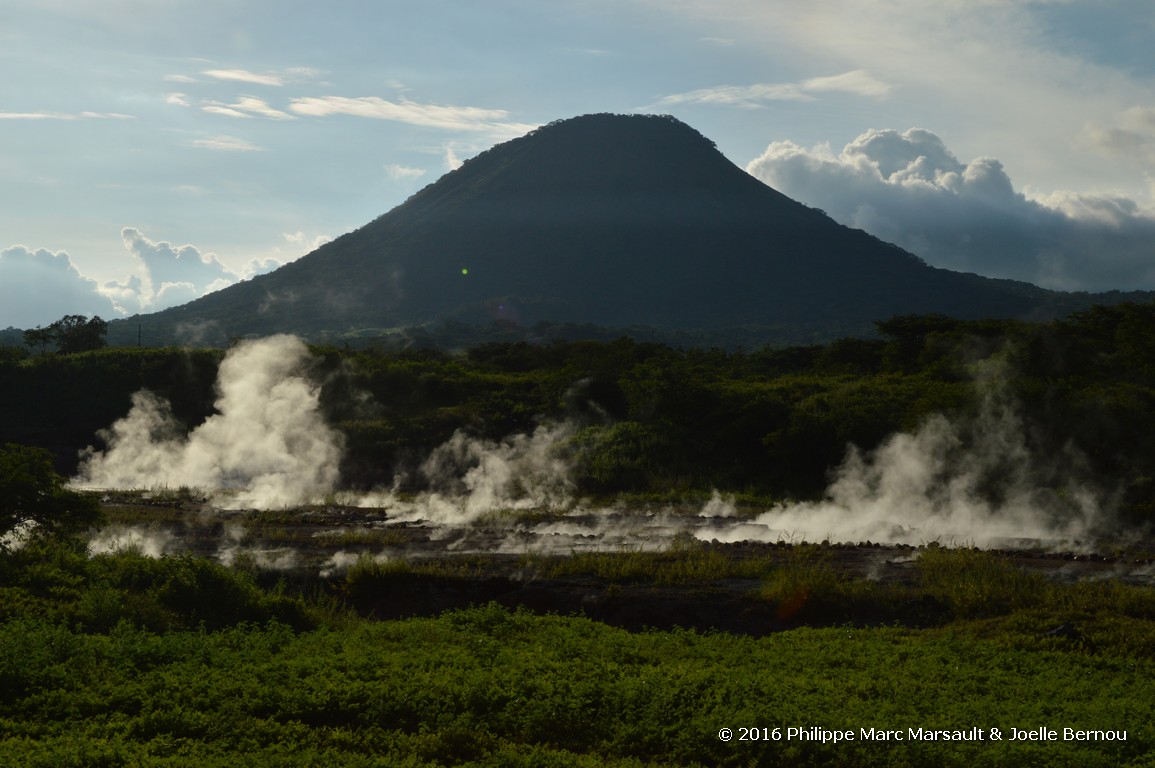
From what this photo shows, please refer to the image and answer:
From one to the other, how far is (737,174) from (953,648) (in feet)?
555

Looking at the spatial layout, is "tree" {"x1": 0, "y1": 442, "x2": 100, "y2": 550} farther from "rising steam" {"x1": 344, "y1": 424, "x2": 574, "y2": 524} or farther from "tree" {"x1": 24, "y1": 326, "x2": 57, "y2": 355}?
"tree" {"x1": 24, "y1": 326, "x2": 57, "y2": 355}

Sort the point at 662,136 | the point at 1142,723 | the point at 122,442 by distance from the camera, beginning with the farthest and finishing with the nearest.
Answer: the point at 662,136
the point at 122,442
the point at 1142,723

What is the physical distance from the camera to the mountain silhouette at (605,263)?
142 metres

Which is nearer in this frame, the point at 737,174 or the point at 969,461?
the point at 969,461

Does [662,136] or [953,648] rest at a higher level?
[662,136]

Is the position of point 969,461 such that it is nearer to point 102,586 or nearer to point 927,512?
point 927,512

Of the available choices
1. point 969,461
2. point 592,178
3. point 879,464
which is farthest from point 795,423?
point 592,178

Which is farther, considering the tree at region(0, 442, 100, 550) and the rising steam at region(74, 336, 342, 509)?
the rising steam at region(74, 336, 342, 509)

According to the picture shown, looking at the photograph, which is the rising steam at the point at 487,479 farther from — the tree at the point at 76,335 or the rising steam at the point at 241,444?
the tree at the point at 76,335

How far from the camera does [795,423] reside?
3362 cm

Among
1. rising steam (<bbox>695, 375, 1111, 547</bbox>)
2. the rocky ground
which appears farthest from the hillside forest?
the rocky ground

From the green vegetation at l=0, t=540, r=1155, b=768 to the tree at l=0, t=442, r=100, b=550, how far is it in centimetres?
192

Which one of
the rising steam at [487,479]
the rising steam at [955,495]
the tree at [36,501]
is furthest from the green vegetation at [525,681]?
the rising steam at [487,479]

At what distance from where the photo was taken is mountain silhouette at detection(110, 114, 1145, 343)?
466 feet
